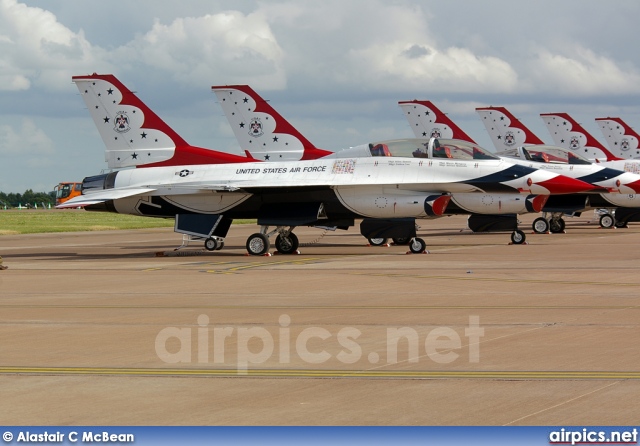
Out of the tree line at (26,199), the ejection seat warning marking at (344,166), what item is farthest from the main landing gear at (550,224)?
the tree line at (26,199)

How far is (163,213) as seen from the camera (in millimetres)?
29203

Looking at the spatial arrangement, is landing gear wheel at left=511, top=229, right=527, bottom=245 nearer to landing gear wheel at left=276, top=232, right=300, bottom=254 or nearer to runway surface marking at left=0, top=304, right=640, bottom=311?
landing gear wheel at left=276, top=232, right=300, bottom=254

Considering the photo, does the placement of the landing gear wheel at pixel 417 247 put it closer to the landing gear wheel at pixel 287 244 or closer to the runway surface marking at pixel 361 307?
the landing gear wheel at pixel 287 244

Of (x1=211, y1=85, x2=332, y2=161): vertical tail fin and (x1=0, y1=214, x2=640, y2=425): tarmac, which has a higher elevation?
(x1=211, y1=85, x2=332, y2=161): vertical tail fin

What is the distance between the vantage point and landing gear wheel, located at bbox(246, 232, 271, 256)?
28344 mm

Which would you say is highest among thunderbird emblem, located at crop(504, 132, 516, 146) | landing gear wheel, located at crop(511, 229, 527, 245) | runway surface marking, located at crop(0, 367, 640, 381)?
thunderbird emblem, located at crop(504, 132, 516, 146)

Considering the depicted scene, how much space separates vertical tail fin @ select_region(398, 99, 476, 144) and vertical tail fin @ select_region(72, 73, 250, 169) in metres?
16.1

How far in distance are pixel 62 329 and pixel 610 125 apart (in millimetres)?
48499

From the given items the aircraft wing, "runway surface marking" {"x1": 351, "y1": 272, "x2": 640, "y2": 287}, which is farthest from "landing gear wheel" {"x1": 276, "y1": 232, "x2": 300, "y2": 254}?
"runway surface marking" {"x1": 351, "y1": 272, "x2": 640, "y2": 287}

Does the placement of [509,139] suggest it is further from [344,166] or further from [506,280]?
[506,280]

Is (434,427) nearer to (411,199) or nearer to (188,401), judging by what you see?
(188,401)

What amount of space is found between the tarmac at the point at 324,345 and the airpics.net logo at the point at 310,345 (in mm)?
26

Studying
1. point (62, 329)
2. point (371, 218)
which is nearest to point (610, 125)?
point (371, 218)

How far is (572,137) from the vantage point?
5188 cm
